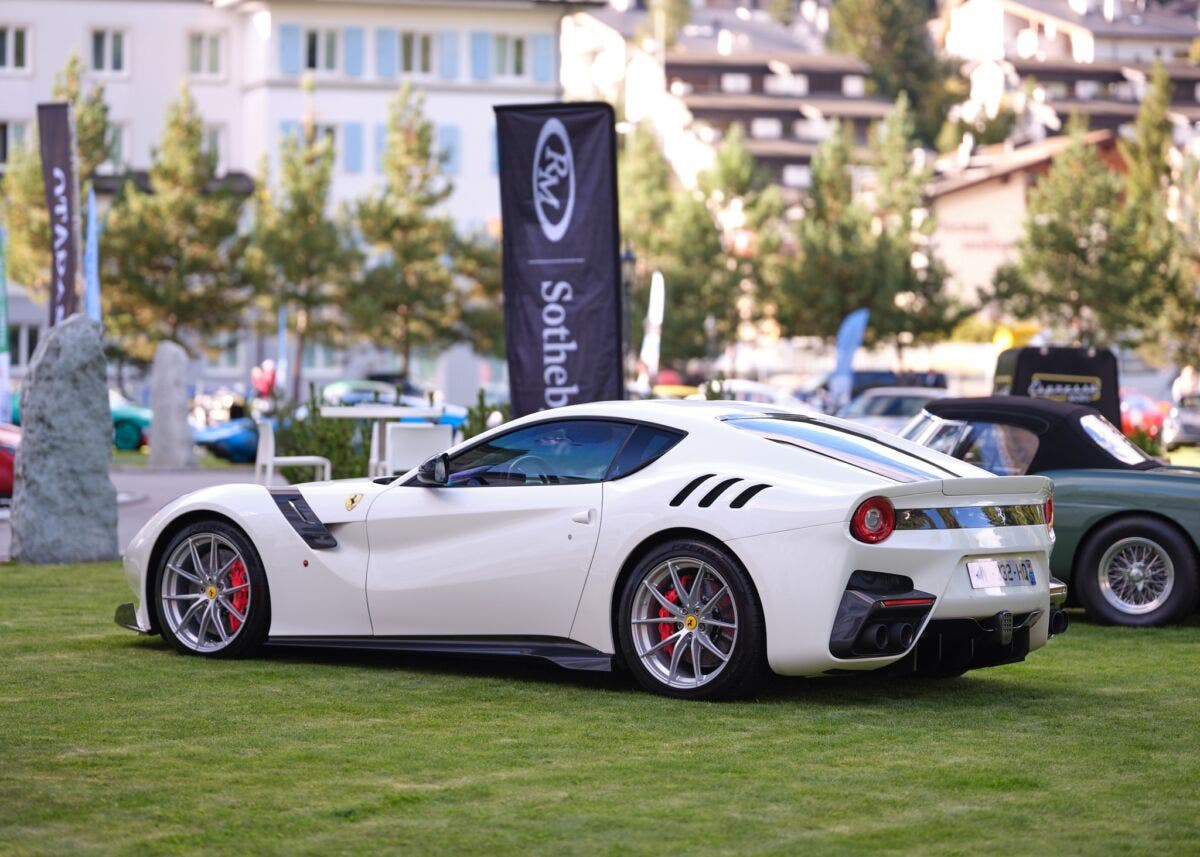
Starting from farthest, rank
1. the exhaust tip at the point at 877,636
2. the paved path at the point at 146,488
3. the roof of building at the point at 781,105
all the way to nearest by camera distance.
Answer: the roof of building at the point at 781,105
the paved path at the point at 146,488
the exhaust tip at the point at 877,636

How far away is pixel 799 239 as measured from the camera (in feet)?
208

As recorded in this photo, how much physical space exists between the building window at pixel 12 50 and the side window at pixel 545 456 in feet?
223

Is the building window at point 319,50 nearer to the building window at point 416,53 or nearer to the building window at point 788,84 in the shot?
the building window at point 416,53

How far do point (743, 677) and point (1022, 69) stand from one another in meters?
120

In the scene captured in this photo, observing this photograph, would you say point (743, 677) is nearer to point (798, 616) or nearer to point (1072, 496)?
point (798, 616)

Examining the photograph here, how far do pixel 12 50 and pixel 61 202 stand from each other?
5126cm

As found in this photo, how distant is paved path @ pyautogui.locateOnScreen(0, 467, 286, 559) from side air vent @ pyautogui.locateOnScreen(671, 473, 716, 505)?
939 centimetres

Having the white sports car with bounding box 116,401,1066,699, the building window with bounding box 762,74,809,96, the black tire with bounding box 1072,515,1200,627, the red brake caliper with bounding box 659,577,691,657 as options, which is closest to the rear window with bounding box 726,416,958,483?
the white sports car with bounding box 116,401,1066,699

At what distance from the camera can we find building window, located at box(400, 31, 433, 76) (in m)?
75.7

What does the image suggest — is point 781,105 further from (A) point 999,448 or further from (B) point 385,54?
(A) point 999,448

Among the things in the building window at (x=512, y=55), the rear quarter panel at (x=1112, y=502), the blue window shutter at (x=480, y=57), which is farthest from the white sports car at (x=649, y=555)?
the building window at (x=512, y=55)

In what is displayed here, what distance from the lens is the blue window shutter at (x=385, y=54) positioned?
75213 millimetres

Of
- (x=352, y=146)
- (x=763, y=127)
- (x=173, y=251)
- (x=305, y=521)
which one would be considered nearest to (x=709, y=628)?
(x=305, y=521)

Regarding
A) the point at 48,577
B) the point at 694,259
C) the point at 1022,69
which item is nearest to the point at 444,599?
the point at 48,577
